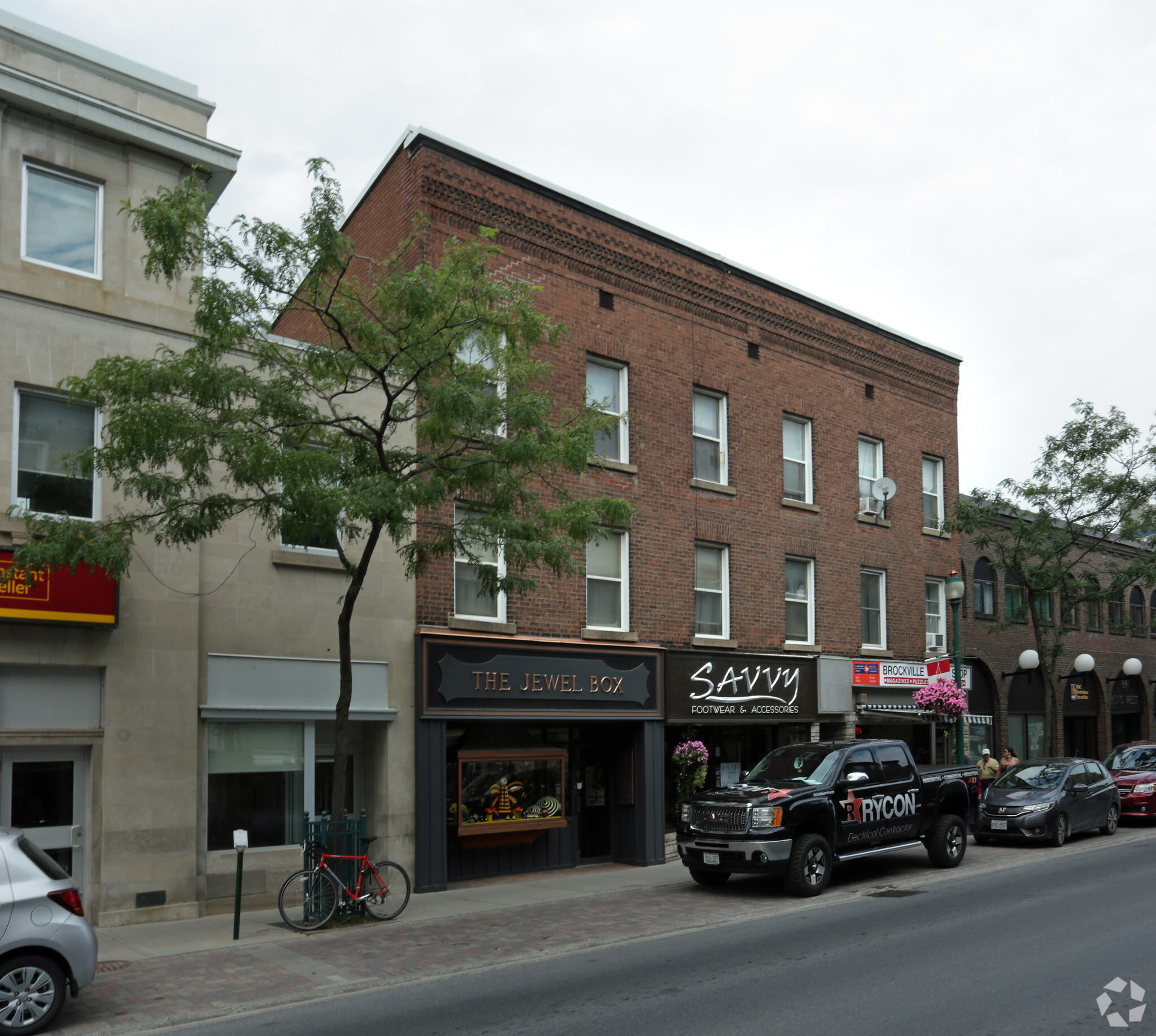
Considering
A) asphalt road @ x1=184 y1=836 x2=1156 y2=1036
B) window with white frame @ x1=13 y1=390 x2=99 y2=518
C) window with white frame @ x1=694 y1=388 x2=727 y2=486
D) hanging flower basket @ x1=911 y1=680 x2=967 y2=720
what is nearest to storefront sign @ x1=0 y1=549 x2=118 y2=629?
window with white frame @ x1=13 y1=390 x2=99 y2=518

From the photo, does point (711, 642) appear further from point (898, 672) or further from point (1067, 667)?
point (1067, 667)

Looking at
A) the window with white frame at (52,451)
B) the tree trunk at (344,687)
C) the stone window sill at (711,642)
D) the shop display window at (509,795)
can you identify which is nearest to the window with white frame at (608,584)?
the stone window sill at (711,642)

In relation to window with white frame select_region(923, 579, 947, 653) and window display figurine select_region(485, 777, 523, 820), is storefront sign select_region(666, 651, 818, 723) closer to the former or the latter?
window display figurine select_region(485, 777, 523, 820)

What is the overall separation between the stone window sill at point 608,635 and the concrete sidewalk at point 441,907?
3675mm

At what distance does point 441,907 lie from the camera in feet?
46.7

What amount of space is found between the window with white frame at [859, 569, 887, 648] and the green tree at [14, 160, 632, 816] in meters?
12.1

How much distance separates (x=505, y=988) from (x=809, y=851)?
5.97 meters

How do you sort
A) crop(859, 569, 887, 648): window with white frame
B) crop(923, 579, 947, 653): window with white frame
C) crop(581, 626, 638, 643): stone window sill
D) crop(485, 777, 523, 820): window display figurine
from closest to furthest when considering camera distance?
crop(485, 777, 523, 820): window display figurine < crop(581, 626, 638, 643): stone window sill < crop(859, 569, 887, 648): window with white frame < crop(923, 579, 947, 653): window with white frame

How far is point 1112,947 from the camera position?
10.3 meters

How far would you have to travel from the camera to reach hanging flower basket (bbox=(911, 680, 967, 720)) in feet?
73.3

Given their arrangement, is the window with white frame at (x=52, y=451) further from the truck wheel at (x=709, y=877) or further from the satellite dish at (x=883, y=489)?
the satellite dish at (x=883, y=489)

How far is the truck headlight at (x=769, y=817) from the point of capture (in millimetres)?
14172

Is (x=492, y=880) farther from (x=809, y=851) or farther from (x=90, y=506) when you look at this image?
(x=90, y=506)

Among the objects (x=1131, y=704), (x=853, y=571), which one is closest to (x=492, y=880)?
(x=853, y=571)
